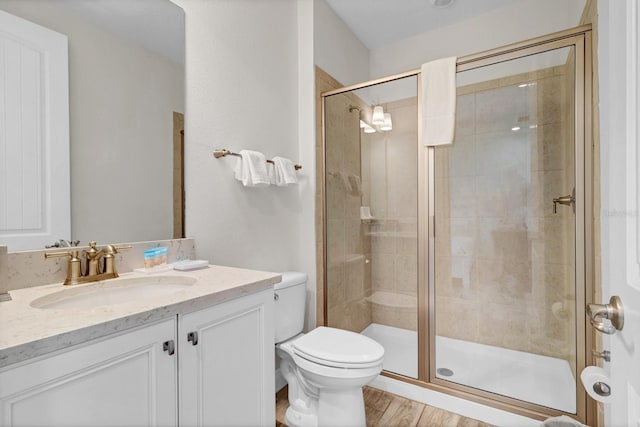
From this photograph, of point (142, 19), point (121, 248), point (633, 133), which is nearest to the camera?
point (633, 133)

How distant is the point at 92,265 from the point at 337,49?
2.18 meters

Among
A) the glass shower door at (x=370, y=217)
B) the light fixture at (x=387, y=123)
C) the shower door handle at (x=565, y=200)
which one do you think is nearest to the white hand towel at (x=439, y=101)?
the glass shower door at (x=370, y=217)

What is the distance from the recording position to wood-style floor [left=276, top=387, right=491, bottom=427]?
5.23 feet

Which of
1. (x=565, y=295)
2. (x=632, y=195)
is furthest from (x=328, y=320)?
(x=632, y=195)

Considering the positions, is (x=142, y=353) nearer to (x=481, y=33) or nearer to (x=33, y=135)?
(x=33, y=135)

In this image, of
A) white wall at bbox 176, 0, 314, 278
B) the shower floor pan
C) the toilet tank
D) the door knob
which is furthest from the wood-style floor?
the door knob

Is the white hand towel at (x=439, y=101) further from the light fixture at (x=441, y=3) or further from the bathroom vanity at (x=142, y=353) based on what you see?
the bathroom vanity at (x=142, y=353)

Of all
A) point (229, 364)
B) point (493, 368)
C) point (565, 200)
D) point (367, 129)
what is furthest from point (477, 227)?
point (229, 364)

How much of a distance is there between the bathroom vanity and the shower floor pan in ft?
3.79

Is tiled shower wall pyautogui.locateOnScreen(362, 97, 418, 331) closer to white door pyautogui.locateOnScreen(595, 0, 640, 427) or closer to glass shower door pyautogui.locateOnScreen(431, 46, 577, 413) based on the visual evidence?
glass shower door pyautogui.locateOnScreen(431, 46, 577, 413)

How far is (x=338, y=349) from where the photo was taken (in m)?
1.46

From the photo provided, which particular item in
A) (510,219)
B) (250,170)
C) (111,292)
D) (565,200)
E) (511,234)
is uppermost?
(250,170)

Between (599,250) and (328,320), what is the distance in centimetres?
157

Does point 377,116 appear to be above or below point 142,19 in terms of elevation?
below
